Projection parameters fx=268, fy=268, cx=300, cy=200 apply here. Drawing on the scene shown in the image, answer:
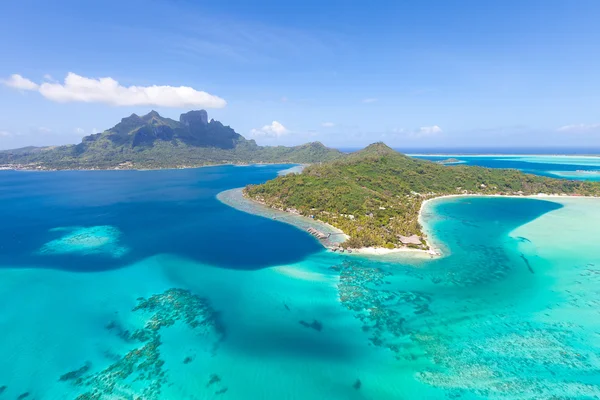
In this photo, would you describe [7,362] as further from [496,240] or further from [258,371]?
[496,240]

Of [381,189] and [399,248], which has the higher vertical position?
[381,189]

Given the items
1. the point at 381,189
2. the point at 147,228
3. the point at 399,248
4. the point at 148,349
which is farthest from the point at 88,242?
the point at 381,189

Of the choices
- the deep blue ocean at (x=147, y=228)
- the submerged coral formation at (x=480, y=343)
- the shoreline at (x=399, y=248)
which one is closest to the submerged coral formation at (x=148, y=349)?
the deep blue ocean at (x=147, y=228)

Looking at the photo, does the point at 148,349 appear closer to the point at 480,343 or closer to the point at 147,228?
the point at 480,343

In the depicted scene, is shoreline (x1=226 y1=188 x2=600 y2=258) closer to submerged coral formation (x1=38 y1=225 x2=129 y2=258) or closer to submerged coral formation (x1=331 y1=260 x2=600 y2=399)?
submerged coral formation (x1=331 y1=260 x2=600 y2=399)

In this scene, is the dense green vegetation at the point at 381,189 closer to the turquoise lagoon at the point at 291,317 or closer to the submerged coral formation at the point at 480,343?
the turquoise lagoon at the point at 291,317

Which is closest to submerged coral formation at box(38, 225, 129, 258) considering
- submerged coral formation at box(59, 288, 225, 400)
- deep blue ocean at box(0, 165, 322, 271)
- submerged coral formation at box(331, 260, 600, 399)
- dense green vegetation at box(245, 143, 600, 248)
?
deep blue ocean at box(0, 165, 322, 271)
